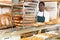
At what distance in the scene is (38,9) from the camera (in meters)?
1.41

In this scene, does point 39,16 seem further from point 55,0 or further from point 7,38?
point 7,38

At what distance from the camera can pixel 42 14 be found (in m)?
1.45

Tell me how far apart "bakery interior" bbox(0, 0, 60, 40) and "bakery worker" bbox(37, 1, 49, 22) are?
0.04 meters

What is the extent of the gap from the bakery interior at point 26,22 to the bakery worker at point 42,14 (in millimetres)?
37

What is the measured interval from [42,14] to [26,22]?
0.21 metres

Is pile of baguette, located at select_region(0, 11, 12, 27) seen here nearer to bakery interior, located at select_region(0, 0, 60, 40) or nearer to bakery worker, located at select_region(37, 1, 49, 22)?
bakery interior, located at select_region(0, 0, 60, 40)

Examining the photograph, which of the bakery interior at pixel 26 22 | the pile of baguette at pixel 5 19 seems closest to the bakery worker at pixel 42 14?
the bakery interior at pixel 26 22

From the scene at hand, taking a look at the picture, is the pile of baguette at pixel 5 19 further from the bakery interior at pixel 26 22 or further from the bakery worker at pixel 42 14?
the bakery worker at pixel 42 14

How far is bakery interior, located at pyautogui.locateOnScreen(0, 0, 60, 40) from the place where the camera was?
1143 millimetres

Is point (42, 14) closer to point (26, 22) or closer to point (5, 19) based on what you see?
point (26, 22)

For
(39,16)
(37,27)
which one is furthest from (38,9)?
(37,27)

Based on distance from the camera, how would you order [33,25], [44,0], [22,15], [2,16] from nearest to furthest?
[2,16]
[22,15]
[33,25]
[44,0]

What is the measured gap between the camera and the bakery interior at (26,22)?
45.0 inches

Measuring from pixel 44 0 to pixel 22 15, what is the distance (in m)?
0.33
